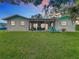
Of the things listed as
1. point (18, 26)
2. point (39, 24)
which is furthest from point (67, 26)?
point (18, 26)

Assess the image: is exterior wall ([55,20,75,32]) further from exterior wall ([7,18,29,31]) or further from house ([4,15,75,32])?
exterior wall ([7,18,29,31])

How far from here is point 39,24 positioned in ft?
38.7

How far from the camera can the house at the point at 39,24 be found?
11.1 metres

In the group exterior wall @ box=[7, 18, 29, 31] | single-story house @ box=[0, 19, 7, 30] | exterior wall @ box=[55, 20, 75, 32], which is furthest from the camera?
exterior wall @ box=[55, 20, 75, 32]

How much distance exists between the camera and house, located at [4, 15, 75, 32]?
36.4 feet

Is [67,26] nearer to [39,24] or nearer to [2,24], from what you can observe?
[39,24]

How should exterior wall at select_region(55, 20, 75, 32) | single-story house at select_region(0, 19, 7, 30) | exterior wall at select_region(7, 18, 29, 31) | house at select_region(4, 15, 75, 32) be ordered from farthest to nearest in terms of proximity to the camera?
exterior wall at select_region(55, 20, 75, 32) → house at select_region(4, 15, 75, 32) → exterior wall at select_region(7, 18, 29, 31) → single-story house at select_region(0, 19, 7, 30)

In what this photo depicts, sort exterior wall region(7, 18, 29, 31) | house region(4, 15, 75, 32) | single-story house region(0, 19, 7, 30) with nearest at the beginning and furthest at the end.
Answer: single-story house region(0, 19, 7, 30) < exterior wall region(7, 18, 29, 31) < house region(4, 15, 75, 32)

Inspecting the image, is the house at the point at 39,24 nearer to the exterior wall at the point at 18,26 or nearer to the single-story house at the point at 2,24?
the exterior wall at the point at 18,26

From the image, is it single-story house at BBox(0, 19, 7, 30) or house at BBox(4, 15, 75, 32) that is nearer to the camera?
single-story house at BBox(0, 19, 7, 30)

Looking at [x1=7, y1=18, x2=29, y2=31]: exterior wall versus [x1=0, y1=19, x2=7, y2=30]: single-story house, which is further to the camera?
[x1=7, y1=18, x2=29, y2=31]: exterior wall

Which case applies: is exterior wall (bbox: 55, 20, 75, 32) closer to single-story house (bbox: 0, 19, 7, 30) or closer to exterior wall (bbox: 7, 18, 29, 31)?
exterior wall (bbox: 7, 18, 29, 31)

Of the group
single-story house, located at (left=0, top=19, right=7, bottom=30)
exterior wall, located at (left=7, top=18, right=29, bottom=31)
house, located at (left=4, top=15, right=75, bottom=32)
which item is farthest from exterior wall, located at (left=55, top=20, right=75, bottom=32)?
single-story house, located at (left=0, top=19, right=7, bottom=30)

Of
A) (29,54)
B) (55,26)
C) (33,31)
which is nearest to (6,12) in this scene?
(33,31)
